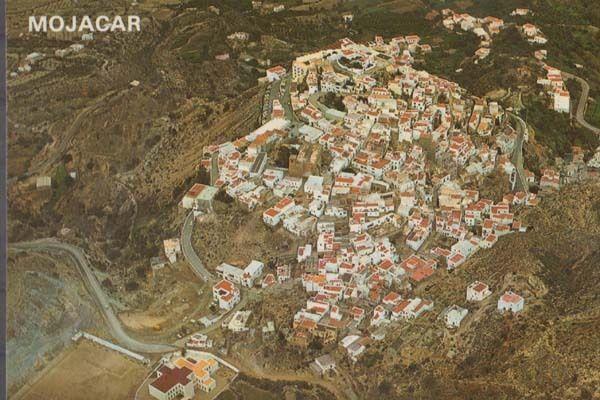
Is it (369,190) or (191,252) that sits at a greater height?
(369,190)

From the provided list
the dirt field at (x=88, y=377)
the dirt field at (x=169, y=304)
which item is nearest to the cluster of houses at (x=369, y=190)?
the dirt field at (x=169, y=304)

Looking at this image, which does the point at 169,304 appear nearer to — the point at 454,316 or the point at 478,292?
the point at 454,316

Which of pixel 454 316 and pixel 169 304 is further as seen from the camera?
pixel 169 304

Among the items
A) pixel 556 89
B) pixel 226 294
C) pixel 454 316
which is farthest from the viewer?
pixel 556 89

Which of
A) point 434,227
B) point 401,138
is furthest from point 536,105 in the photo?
point 434,227

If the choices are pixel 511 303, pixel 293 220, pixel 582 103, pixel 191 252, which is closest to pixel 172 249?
pixel 191 252
